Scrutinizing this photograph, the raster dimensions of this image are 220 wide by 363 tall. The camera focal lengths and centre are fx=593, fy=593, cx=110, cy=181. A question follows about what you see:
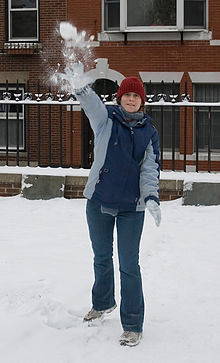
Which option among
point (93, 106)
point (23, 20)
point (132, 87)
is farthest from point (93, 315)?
point (23, 20)

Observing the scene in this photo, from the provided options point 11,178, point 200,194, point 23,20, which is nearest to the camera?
point 200,194

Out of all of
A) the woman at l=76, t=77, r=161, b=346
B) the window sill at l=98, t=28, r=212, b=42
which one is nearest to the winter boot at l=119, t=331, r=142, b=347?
the woman at l=76, t=77, r=161, b=346

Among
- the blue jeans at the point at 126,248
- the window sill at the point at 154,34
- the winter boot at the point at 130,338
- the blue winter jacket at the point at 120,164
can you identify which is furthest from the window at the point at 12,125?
the winter boot at the point at 130,338

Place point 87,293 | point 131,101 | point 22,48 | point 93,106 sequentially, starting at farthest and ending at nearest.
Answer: point 22,48 < point 87,293 < point 131,101 < point 93,106

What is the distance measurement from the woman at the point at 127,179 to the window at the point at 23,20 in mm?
12690

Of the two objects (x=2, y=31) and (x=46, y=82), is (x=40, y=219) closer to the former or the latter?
(x=46, y=82)

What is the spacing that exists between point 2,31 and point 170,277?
40.3 feet

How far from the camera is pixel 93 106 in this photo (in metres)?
3.67

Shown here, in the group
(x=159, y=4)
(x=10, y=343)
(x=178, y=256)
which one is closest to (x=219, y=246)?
(x=178, y=256)

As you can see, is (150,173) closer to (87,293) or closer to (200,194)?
(87,293)

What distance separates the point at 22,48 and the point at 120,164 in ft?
40.6

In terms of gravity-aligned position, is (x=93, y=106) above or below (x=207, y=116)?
below

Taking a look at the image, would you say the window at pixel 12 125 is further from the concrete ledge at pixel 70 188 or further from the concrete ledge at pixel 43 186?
the concrete ledge at pixel 43 186

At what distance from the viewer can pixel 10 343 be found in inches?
147
